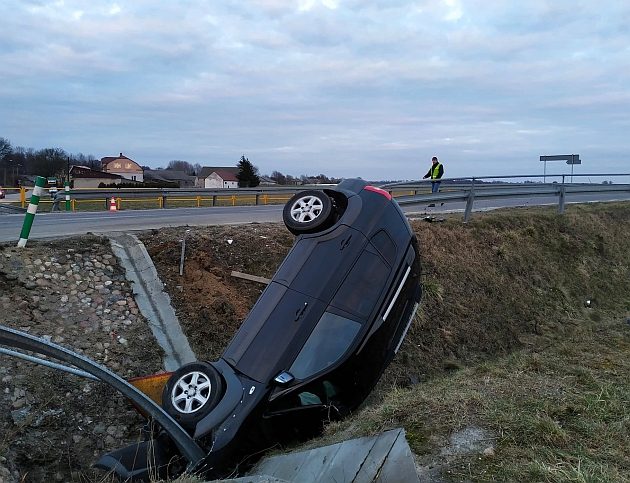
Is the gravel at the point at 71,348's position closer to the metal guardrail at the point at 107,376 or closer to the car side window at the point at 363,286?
the metal guardrail at the point at 107,376

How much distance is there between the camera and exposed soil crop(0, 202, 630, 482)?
5.57m

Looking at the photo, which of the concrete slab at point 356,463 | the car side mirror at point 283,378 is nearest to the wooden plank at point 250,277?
the car side mirror at point 283,378

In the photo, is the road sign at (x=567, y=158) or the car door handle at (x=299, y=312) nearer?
the car door handle at (x=299, y=312)

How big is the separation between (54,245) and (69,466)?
3.39 m

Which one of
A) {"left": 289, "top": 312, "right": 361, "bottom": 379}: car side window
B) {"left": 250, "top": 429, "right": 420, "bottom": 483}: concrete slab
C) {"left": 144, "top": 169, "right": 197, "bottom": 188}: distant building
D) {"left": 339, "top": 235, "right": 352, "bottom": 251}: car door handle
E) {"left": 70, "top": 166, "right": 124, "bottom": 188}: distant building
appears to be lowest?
{"left": 250, "top": 429, "right": 420, "bottom": 483}: concrete slab

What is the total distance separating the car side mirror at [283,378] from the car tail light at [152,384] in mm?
1792

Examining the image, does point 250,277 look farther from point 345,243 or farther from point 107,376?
point 107,376

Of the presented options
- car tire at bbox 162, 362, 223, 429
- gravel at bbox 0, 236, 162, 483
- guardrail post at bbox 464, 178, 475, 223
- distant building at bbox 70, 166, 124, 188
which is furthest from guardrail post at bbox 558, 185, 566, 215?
distant building at bbox 70, 166, 124, 188

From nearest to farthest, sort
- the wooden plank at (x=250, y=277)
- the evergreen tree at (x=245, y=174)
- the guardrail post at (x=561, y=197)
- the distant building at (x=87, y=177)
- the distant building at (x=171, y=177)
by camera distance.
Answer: the wooden plank at (x=250, y=277) → the guardrail post at (x=561, y=197) → the evergreen tree at (x=245, y=174) → the distant building at (x=87, y=177) → the distant building at (x=171, y=177)

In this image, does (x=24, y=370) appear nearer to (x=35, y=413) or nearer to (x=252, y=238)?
(x=35, y=413)

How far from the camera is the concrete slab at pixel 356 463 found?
3.33m

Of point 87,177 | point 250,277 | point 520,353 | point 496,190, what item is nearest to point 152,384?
point 250,277

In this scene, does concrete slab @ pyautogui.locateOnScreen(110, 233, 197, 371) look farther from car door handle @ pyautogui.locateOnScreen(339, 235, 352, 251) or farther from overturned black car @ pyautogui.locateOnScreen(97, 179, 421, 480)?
car door handle @ pyautogui.locateOnScreen(339, 235, 352, 251)

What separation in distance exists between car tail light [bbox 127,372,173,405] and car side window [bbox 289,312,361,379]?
1860 millimetres
